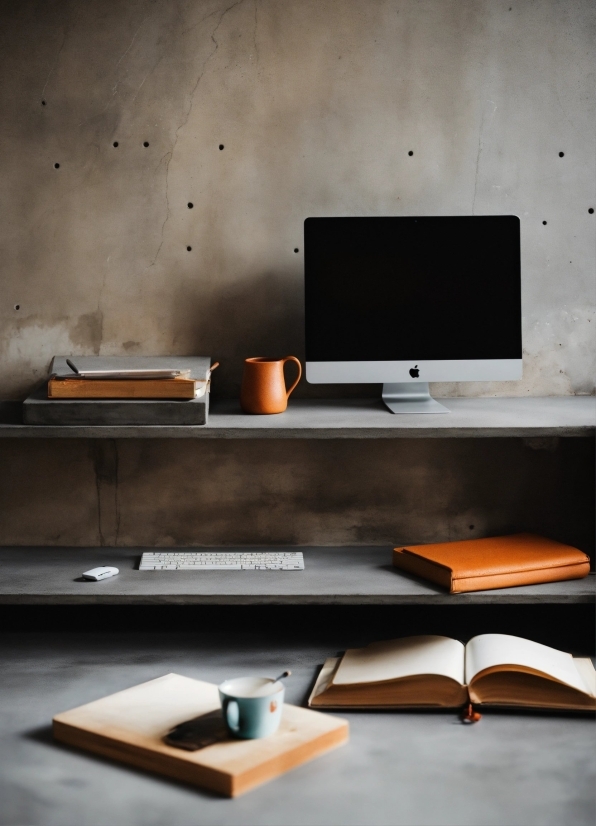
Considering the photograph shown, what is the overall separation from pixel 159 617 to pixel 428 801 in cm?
107

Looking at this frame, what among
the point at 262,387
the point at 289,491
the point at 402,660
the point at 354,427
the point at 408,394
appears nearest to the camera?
the point at 402,660

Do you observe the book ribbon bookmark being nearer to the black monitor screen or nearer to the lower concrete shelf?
the lower concrete shelf

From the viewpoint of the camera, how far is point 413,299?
2197 millimetres

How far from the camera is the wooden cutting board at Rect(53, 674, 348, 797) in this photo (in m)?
1.43

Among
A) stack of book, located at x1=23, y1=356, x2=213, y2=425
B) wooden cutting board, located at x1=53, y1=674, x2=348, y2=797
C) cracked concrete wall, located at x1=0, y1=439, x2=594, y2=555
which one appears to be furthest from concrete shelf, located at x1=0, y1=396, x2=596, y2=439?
wooden cutting board, located at x1=53, y1=674, x2=348, y2=797

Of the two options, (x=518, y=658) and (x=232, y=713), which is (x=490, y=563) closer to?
(x=518, y=658)

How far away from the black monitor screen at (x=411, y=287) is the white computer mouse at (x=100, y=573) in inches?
26.1

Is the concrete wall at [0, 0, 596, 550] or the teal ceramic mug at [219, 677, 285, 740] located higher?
the concrete wall at [0, 0, 596, 550]

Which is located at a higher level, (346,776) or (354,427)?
(354,427)

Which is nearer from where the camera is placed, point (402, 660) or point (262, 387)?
point (402, 660)

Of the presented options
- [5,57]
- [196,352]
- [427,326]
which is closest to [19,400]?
[196,352]

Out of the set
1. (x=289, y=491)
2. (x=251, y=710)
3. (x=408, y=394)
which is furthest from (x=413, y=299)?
(x=251, y=710)

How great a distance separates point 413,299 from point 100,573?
949 mm

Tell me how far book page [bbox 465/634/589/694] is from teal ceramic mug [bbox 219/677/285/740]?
42 cm
